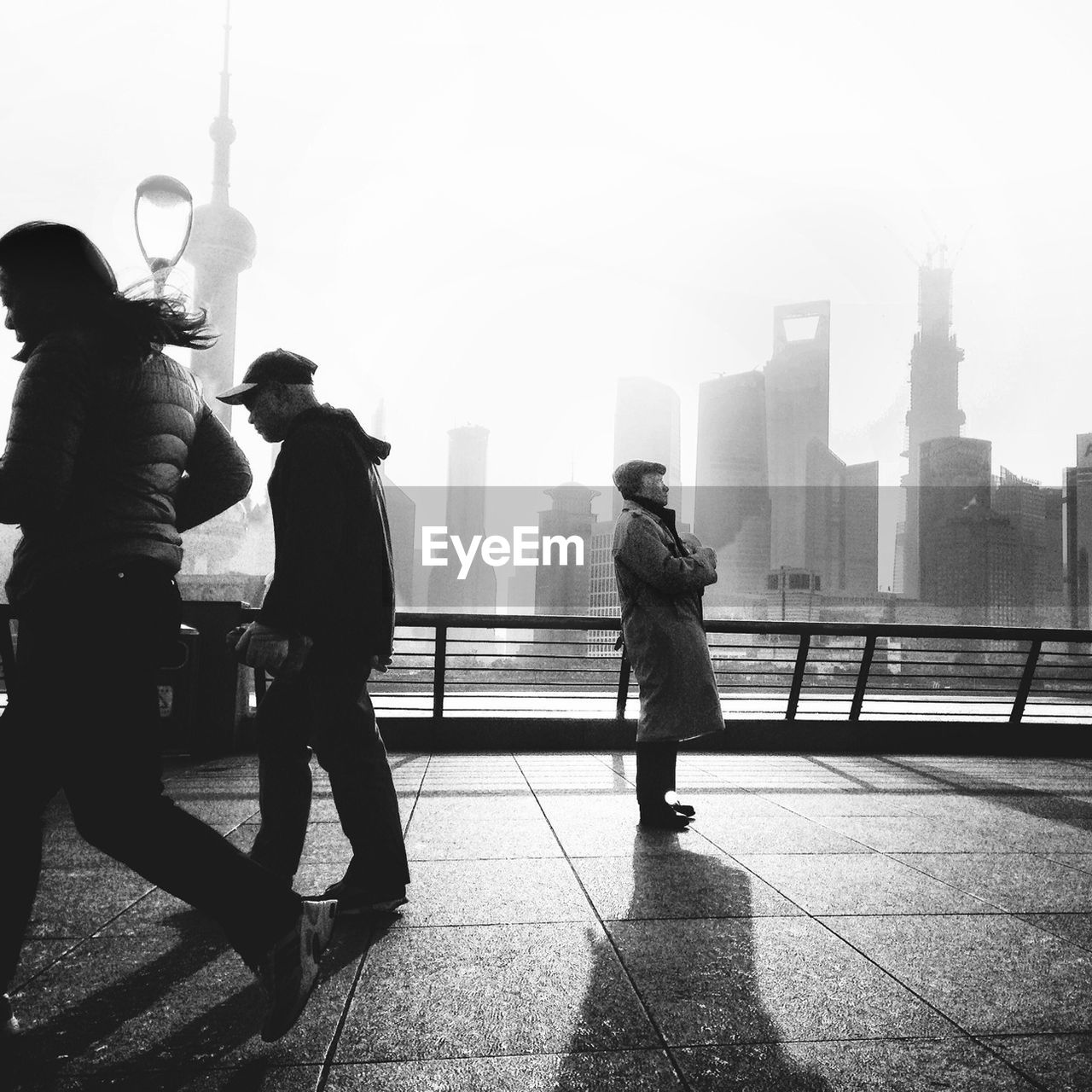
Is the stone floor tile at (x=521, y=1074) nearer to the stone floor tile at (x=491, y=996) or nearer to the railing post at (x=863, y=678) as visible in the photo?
the stone floor tile at (x=491, y=996)

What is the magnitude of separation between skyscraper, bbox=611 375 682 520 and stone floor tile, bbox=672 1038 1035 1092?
560 ft

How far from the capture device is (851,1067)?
7.11 feet

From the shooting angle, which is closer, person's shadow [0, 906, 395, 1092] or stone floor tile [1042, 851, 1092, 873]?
person's shadow [0, 906, 395, 1092]

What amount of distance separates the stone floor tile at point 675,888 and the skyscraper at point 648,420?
168890mm

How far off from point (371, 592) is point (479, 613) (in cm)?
506

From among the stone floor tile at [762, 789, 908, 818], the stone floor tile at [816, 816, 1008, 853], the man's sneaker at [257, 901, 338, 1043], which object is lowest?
the stone floor tile at [762, 789, 908, 818]

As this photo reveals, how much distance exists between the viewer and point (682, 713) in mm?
4945

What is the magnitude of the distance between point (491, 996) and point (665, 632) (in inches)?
106

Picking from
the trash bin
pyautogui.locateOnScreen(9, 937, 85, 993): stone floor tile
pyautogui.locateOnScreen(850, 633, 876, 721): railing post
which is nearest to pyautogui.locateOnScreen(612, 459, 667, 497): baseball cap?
pyautogui.locateOnScreen(9, 937, 85, 993): stone floor tile

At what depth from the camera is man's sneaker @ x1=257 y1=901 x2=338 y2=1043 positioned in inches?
87.0

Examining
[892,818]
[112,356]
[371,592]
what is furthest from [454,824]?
[112,356]

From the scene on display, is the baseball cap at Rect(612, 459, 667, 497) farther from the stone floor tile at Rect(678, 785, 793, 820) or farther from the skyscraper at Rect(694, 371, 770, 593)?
the skyscraper at Rect(694, 371, 770, 593)

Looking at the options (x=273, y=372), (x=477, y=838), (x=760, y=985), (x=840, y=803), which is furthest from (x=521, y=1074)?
(x=840, y=803)

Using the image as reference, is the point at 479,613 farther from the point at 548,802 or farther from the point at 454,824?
the point at 454,824
